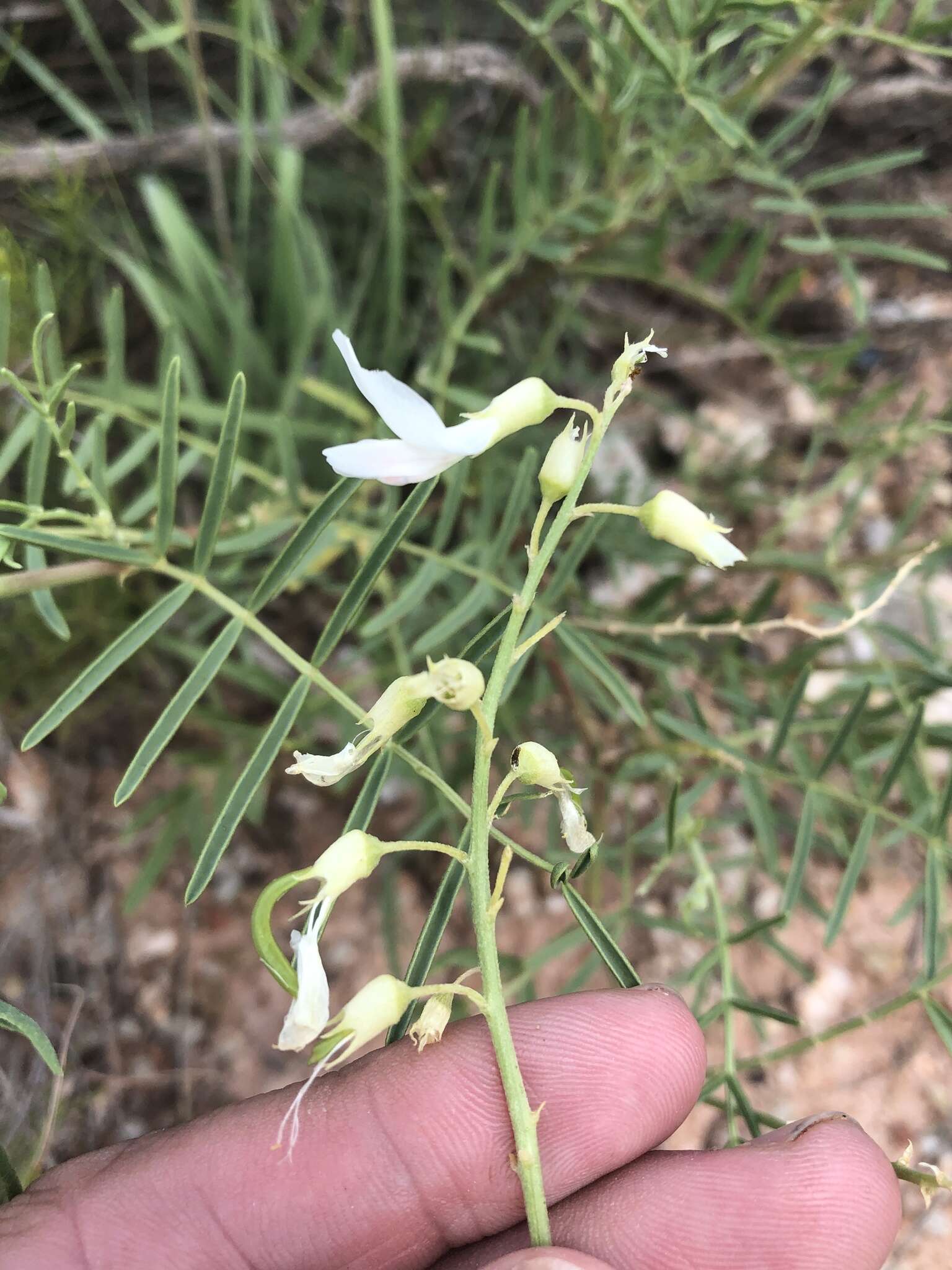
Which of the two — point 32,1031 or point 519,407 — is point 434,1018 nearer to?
point 32,1031

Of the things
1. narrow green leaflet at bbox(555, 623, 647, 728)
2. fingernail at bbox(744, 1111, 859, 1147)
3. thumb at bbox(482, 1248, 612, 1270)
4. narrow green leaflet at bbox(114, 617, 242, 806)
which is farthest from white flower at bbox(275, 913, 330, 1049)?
fingernail at bbox(744, 1111, 859, 1147)

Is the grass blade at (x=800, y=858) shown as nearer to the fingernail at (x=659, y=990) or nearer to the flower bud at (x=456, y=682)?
the fingernail at (x=659, y=990)

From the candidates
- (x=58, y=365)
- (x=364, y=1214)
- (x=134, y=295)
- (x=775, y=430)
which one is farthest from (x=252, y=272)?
(x=364, y=1214)

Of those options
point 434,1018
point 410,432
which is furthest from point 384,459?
point 434,1018

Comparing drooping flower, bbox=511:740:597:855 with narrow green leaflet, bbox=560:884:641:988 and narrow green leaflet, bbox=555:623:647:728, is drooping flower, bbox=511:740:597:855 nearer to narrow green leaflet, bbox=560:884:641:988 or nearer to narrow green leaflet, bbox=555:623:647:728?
narrow green leaflet, bbox=560:884:641:988

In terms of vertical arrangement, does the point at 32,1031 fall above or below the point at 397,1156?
above

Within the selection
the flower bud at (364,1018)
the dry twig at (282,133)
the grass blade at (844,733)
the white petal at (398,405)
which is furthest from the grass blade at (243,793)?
the dry twig at (282,133)
